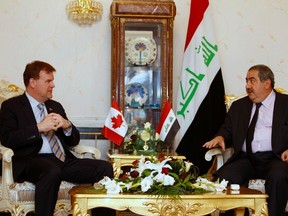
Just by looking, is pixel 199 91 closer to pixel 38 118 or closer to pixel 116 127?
pixel 116 127

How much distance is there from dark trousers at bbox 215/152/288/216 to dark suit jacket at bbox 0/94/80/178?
133 centimetres

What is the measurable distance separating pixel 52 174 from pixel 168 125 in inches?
51.0

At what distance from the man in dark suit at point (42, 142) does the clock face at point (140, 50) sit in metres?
1.03

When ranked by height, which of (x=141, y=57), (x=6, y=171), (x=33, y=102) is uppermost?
(x=141, y=57)

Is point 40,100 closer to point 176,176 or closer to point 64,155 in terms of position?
point 64,155

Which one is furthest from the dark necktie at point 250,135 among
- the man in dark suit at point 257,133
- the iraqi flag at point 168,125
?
the iraqi flag at point 168,125

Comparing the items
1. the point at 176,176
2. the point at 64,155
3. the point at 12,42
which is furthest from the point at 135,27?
the point at 176,176

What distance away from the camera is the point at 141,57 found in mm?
4691

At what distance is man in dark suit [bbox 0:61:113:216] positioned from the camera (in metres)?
3.27

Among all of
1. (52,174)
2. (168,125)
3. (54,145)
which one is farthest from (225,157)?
(52,174)

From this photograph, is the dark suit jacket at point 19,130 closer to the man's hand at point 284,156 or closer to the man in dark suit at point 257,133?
the man in dark suit at point 257,133

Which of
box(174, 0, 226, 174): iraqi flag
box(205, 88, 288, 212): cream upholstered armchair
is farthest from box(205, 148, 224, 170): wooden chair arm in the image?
box(174, 0, 226, 174): iraqi flag

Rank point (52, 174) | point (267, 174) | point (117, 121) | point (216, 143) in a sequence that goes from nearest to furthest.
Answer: point (52, 174) < point (267, 174) < point (216, 143) < point (117, 121)

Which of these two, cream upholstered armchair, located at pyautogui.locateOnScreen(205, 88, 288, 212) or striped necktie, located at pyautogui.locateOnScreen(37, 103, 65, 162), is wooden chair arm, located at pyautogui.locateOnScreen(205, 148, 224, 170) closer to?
cream upholstered armchair, located at pyautogui.locateOnScreen(205, 88, 288, 212)
